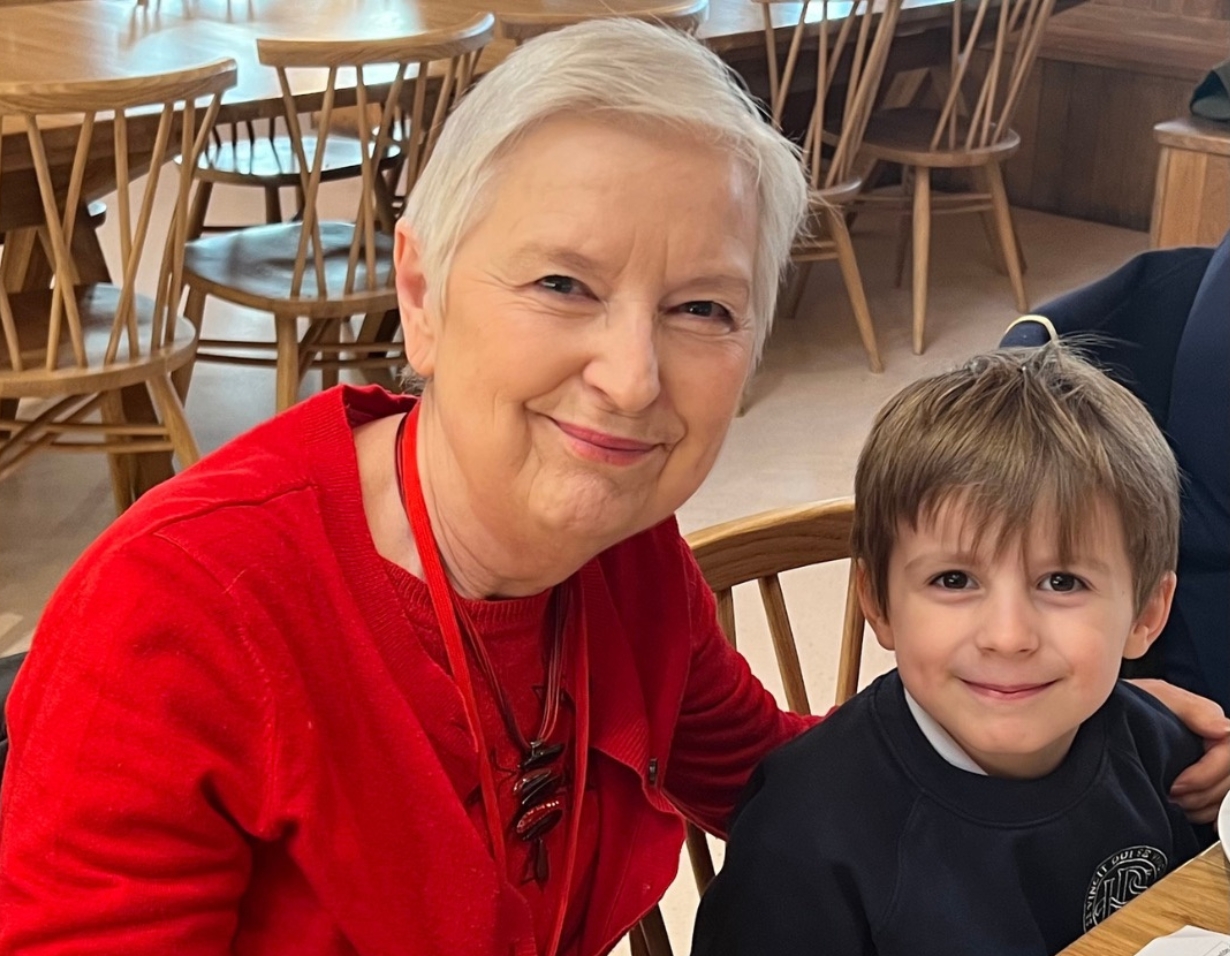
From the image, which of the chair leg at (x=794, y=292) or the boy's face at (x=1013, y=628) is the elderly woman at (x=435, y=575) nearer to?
the boy's face at (x=1013, y=628)

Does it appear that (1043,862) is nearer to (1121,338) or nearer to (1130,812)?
(1130,812)

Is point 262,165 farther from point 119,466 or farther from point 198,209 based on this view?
point 119,466

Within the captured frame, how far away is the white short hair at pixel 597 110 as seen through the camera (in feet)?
3.21

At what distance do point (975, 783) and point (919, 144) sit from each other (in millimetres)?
3480

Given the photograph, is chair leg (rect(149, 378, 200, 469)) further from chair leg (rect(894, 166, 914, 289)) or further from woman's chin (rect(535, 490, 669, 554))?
chair leg (rect(894, 166, 914, 289))

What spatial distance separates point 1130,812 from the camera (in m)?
1.24

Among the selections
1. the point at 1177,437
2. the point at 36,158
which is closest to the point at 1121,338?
the point at 1177,437

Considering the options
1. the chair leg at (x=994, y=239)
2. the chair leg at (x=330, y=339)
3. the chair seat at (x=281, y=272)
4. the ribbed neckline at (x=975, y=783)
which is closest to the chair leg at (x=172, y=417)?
the chair seat at (x=281, y=272)

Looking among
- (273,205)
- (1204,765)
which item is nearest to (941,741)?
(1204,765)

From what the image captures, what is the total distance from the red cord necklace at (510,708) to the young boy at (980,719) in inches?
5.8

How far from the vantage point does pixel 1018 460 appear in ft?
3.92

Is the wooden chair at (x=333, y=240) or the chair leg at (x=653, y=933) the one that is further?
the wooden chair at (x=333, y=240)

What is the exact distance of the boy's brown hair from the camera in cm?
119

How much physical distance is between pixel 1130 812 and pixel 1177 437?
52 centimetres
